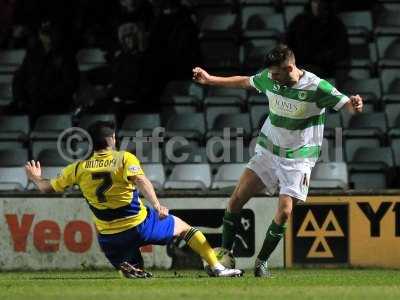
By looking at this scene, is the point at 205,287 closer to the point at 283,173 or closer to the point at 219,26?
the point at 283,173

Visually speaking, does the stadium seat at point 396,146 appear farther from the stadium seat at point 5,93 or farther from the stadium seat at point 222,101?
the stadium seat at point 5,93

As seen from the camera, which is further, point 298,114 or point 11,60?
point 11,60

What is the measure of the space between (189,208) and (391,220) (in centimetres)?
230

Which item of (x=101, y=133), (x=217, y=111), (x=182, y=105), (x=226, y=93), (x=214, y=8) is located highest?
(x=214, y=8)

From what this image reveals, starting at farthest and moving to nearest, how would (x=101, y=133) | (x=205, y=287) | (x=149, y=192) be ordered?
(x=101, y=133) < (x=149, y=192) < (x=205, y=287)

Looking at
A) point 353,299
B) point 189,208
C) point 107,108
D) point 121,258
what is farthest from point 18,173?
point 353,299

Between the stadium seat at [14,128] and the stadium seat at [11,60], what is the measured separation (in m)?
1.39

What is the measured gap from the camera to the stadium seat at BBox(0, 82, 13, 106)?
1858cm

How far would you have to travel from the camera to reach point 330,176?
15.7 meters

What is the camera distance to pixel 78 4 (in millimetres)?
19234

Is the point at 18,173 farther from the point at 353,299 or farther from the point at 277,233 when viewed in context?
the point at 353,299

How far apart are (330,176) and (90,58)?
4.80 m

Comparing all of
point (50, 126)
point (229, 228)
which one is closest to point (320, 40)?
point (50, 126)

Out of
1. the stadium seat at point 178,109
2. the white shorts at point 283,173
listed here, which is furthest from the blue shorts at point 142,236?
the stadium seat at point 178,109
